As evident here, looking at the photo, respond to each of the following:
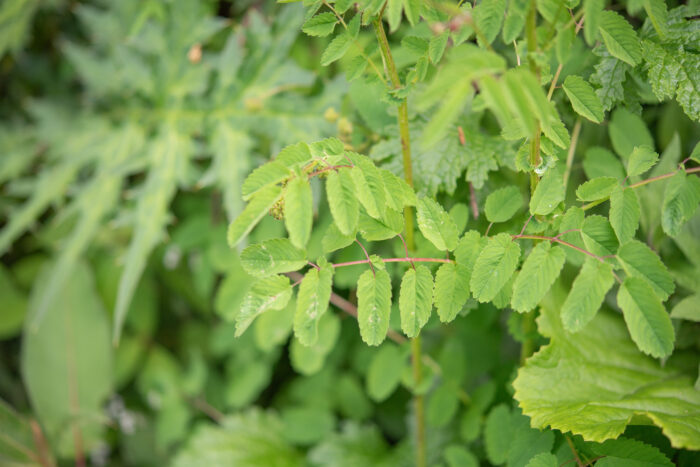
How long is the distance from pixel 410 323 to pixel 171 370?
4.33 ft

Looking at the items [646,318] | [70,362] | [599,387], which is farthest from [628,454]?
[70,362]

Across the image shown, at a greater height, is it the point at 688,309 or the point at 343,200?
the point at 343,200

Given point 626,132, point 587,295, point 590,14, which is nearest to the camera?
point 590,14

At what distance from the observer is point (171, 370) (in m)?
1.77

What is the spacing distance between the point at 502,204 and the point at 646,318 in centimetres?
28

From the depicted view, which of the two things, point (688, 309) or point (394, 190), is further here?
point (688, 309)

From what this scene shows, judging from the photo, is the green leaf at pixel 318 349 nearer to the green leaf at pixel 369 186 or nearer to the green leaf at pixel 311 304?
the green leaf at pixel 311 304


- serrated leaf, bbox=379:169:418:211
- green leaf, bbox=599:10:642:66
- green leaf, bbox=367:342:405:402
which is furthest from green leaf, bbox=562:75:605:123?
green leaf, bbox=367:342:405:402

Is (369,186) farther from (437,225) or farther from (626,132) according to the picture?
(626,132)

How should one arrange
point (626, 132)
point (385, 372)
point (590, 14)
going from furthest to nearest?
point (385, 372) → point (626, 132) → point (590, 14)

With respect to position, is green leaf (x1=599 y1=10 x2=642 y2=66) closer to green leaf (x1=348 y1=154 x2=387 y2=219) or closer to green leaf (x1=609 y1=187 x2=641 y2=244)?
green leaf (x1=609 y1=187 x2=641 y2=244)

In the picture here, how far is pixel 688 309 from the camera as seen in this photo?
853 mm

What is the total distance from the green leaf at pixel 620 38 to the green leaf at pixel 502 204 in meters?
0.25

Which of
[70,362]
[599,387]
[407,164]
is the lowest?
[70,362]
